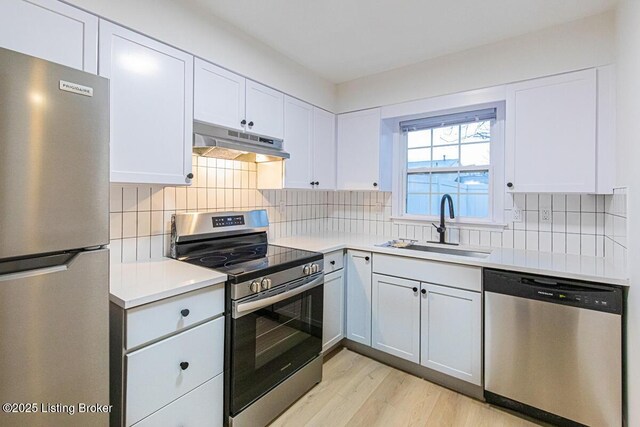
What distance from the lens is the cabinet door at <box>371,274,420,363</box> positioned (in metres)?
2.19

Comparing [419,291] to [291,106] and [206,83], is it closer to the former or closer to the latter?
[291,106]

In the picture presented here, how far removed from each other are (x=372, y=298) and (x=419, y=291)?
0.40 metres

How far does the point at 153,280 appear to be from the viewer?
1.45 meters

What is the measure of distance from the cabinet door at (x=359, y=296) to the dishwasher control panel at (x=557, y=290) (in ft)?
2.83

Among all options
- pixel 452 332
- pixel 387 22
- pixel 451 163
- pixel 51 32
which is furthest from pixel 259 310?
pixel 451 163

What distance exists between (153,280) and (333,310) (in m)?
1.41

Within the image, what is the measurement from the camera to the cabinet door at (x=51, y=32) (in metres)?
1.16

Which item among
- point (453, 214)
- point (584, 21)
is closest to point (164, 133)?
point (453, 214)

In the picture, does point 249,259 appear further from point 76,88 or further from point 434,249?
point 434,249

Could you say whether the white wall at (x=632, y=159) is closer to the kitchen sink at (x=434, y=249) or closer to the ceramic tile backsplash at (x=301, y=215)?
the ceramic tile backsplash at (x=301, y=215)

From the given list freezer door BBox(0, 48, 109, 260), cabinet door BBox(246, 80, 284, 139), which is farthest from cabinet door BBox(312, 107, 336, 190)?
freezer door BBox(0, 48, 109, 260)

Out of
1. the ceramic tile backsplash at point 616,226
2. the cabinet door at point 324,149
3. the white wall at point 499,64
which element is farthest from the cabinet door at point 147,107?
the ceramic tile backsplash at point 616,226

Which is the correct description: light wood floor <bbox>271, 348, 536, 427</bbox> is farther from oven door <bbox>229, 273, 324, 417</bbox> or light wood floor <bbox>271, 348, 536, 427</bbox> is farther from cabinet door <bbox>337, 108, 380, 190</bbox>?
cabinet door <bbox>337, 108, 380, 190</bbox>

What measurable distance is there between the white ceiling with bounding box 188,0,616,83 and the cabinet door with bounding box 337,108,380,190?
0.57 meters
